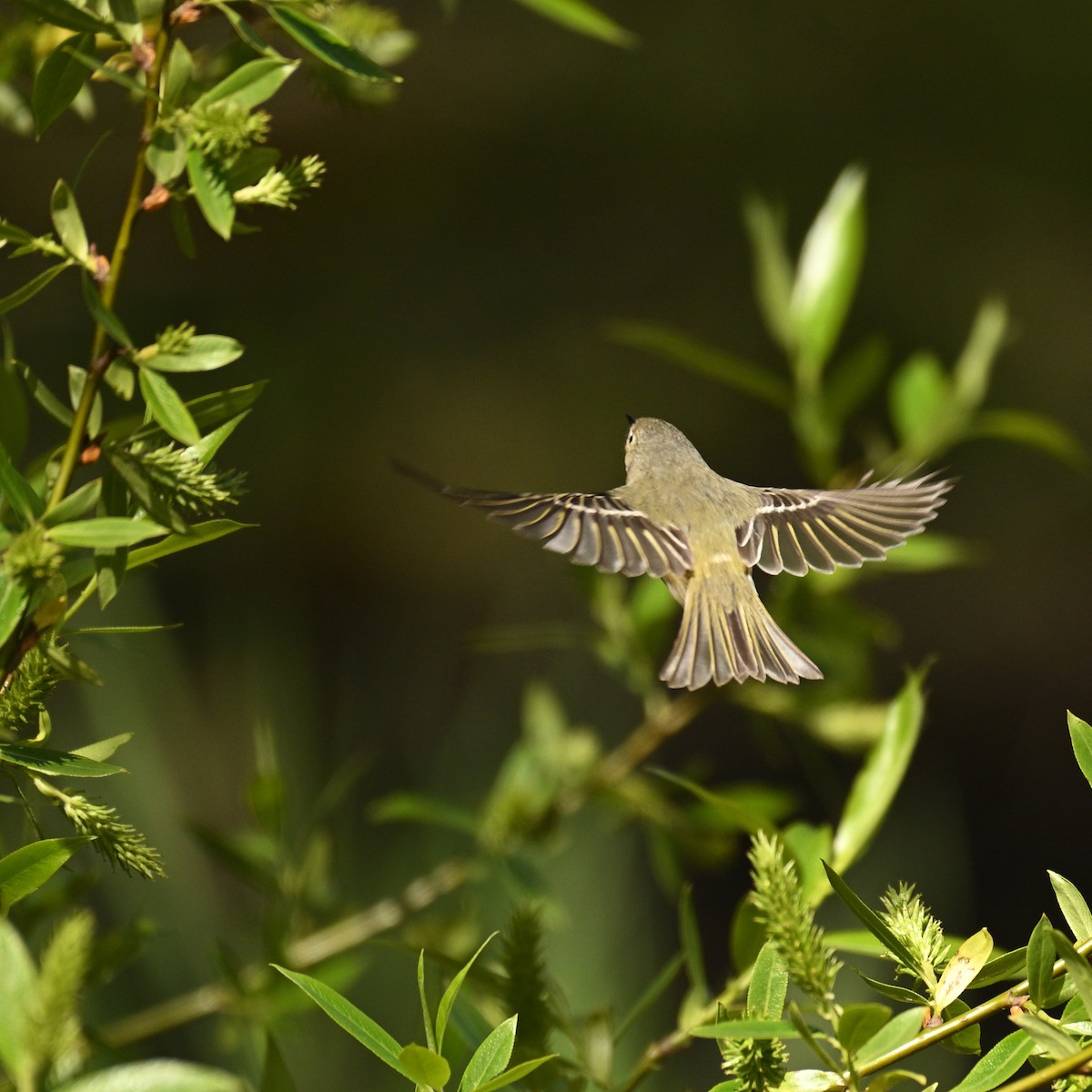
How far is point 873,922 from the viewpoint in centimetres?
45

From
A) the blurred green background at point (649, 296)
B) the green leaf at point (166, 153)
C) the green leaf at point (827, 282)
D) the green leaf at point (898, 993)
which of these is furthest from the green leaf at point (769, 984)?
the blurred green background at point (649, 296)

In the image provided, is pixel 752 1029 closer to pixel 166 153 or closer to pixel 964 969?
pixel 964 969

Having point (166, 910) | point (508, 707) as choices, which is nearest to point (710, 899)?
point (508, 707)

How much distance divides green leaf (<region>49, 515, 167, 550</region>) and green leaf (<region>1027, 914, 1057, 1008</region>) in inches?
12.5

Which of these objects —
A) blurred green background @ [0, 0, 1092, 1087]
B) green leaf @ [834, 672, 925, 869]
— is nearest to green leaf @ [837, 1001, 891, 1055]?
green leaf @ [834, 672, 925, 869]

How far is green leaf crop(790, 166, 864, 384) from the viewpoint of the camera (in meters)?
1.00

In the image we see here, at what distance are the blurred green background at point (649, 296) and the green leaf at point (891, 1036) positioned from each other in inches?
81.6

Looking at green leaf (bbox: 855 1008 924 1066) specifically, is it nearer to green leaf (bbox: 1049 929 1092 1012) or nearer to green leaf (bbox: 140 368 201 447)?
green leaf (bbox: 1049 929 1092 1012)

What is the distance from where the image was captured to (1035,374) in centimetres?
285

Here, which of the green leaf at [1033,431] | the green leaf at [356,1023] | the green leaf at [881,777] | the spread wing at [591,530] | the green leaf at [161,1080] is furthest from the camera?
the green leaf at [1033,431]

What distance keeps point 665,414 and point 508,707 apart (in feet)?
2.73

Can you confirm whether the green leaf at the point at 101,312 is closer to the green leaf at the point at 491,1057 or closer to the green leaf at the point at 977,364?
the green leaf at the point at 491,1057

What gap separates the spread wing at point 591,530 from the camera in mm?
801

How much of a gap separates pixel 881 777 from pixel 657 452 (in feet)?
1.63
